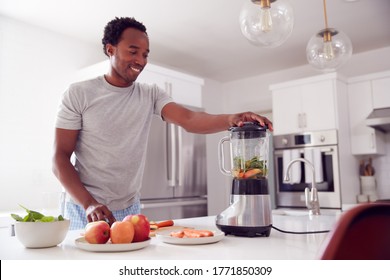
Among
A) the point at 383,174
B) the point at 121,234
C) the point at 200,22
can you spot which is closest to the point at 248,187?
the point at 121,234

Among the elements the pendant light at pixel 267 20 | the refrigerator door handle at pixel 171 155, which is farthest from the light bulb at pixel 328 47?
the refrigerator door handle at pixel 171 155

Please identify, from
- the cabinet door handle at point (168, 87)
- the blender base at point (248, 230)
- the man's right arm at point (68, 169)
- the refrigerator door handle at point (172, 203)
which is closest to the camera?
the blender base at point (248, 230)

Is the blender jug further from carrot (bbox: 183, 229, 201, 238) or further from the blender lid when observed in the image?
carrot (bbox: 183, 229, 201, 238)

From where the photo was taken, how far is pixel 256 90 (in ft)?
12.9

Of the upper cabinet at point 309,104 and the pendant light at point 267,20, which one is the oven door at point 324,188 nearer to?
the upper cabinet at point 309,104

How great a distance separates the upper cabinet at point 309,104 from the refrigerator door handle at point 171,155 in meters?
1.06

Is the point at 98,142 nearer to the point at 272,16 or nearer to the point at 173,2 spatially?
the point at 272,16

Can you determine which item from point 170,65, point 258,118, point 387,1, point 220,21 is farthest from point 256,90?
point 258,118

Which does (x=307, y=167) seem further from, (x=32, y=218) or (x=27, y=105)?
(x=32, y=218)

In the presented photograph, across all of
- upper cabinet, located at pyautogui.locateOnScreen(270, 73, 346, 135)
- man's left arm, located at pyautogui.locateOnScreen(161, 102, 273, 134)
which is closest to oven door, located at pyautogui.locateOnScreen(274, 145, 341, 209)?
upper cabinet, located at pyautogui.locateOnScreen(270, 73, 346, 135)

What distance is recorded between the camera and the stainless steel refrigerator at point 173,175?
2.56 meters

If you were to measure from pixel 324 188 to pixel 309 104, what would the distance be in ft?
2.27

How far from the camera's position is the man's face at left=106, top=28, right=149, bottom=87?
1.27m

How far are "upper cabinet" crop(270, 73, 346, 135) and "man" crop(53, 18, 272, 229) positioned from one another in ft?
6.52
